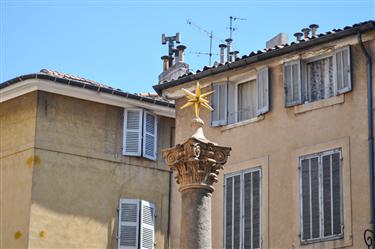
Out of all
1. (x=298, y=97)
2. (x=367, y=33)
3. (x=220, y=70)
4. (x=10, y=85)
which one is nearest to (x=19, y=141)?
(x=10, y=85)

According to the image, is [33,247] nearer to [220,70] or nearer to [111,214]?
[111,214]

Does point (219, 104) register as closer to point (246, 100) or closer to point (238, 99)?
point (238, 99)

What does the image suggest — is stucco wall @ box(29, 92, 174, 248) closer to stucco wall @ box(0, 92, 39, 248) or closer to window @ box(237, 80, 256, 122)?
stucco wall @ box(0, 92, 39, 248)

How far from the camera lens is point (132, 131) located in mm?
32406

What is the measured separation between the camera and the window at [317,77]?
85.5 ft

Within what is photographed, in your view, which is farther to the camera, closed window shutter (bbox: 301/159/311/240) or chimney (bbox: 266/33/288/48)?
chimney (bbox: 266/33/288/48)

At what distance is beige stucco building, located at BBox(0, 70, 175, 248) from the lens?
1194 inches

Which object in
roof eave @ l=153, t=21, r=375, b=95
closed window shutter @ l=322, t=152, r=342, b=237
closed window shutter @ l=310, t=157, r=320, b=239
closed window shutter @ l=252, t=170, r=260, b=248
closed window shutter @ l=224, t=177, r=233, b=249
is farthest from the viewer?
closed window shutter @ l=224, t=177, r=233, b=249

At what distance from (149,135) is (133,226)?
2617 millimetres

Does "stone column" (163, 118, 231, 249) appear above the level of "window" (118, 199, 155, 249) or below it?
below

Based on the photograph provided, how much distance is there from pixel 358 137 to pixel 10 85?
994 centimetres

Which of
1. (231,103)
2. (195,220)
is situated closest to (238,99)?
(231,103)

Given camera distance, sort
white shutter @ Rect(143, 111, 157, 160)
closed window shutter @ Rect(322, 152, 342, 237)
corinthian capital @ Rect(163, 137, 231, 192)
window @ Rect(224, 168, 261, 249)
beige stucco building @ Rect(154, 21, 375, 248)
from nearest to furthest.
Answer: corinthian capital @ Rect(163, 137, 231, 192) < closed window shutter @ Rect(322, 152, 342, 237) < beige stucco building @ Rect(154, 21, 375, 248) < window @ Rect(224, 168, 261, 249) < white shutter @ Rect(143, 111, 157, 160)

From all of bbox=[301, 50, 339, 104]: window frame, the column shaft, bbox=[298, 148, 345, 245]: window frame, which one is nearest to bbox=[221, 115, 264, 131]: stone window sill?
bbox=[301, 50, 339, 104]: window frame
